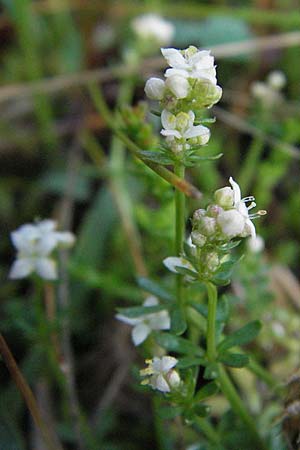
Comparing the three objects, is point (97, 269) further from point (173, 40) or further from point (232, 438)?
point (173, 40)

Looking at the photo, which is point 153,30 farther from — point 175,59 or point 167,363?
point 167,363

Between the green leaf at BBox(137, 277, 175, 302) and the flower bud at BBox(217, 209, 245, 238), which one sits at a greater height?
the flower bud at BBox(217, 209, 245, 238)

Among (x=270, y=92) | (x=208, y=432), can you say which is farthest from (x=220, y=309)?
→ (x=270, y=92)

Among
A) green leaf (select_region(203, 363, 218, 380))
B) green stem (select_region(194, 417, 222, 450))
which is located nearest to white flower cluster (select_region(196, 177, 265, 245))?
green leaf (select_region(203, 363, 218, 380))

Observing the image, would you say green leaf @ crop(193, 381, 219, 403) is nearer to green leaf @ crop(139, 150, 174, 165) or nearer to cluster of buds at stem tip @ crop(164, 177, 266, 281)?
cluster of buds at stem tip @ crop(164, 177, 266, 281)

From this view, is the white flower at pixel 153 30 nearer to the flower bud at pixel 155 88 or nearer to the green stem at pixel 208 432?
the flower bud at pixel 155 88

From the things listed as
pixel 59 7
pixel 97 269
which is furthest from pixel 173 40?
pixel 97 269

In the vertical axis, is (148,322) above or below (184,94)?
below
